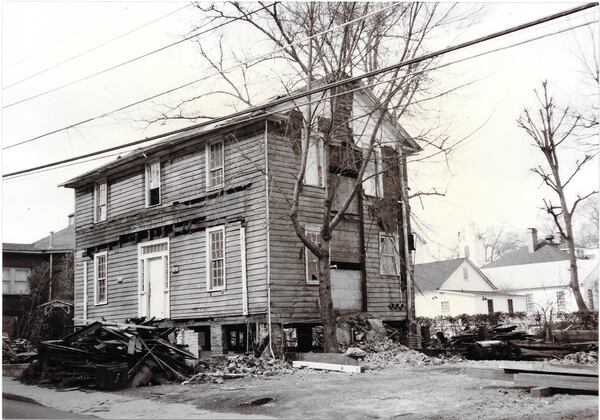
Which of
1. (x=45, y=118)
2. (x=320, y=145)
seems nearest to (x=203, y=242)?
(x=320, y=145)

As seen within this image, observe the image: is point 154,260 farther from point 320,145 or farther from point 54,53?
→ point 54,53

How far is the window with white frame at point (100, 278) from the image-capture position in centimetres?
1866

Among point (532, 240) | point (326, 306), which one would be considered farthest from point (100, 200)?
point (532, 240)

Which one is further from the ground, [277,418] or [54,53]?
[54,53]

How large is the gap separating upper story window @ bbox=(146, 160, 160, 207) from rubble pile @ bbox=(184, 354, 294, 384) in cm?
538

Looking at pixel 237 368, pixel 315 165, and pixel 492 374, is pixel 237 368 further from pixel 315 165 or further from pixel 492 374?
pixel 315 165

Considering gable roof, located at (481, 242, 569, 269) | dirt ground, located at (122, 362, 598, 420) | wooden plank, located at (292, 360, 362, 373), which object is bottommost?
dirt ground, located at (122, 362, 598, 420)

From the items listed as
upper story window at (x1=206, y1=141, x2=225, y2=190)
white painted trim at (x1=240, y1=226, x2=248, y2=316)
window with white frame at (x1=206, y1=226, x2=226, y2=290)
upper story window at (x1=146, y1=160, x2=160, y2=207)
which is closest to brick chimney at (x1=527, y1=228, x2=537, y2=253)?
white painted trim at (x1=240, y1=226, x2=248, y2=316)

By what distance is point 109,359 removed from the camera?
41.8ft

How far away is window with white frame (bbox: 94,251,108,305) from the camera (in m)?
18.7

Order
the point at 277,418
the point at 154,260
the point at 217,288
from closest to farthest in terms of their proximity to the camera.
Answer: the point at 277,418 → the point at 217,288 → the point at 154,260

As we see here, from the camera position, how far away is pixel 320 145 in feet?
58.0

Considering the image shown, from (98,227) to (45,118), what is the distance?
6.66 meters

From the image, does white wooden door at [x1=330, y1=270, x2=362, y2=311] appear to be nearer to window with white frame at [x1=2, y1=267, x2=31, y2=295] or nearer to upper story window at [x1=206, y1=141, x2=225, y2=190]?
upper story window at [x1=206, y1=141, x2=225, y2=190]
